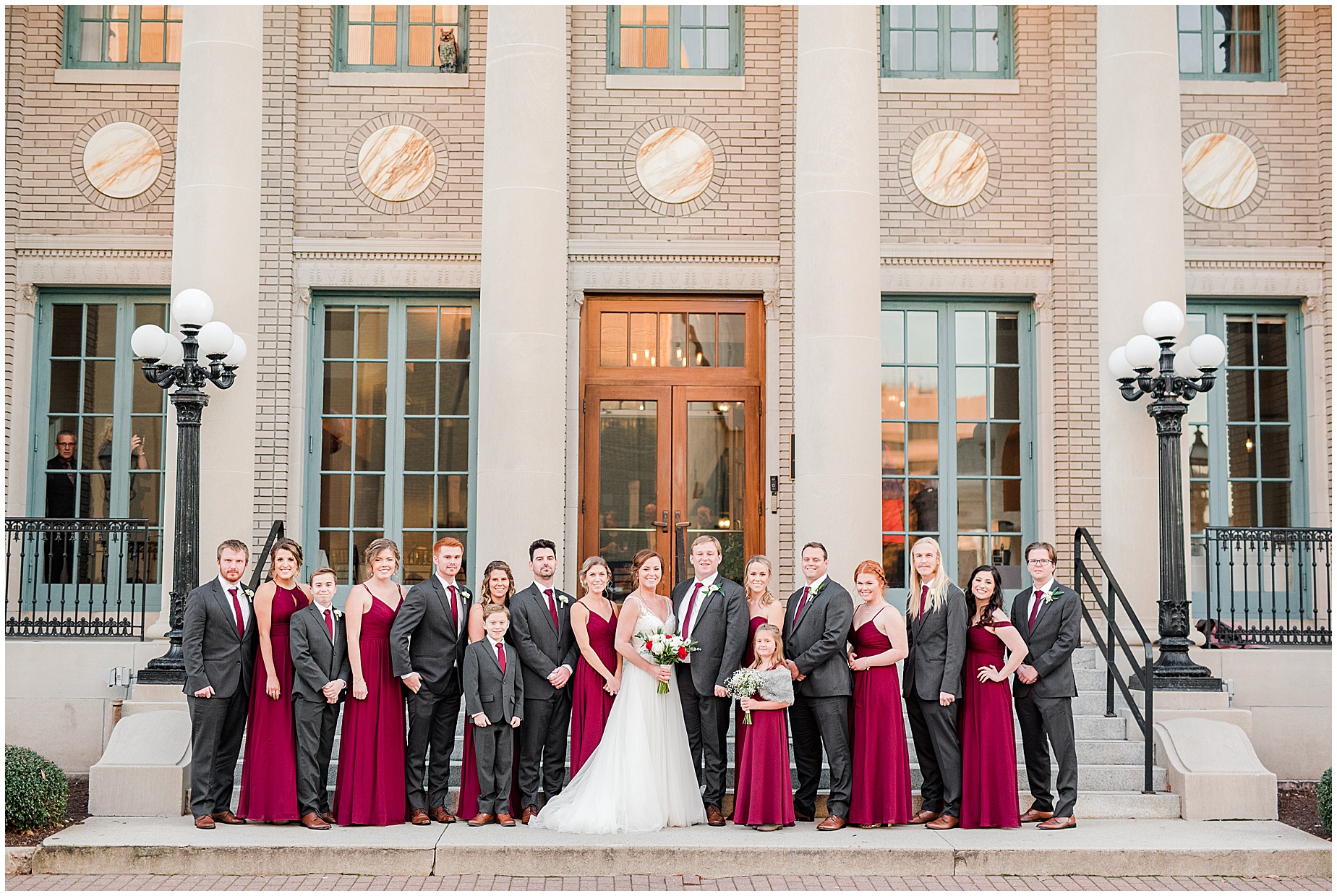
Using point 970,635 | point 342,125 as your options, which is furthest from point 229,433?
point 970,635

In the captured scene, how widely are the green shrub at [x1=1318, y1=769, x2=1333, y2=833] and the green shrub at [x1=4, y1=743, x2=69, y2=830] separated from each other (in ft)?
28.0

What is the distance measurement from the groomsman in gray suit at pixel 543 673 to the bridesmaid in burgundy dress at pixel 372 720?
837 mm

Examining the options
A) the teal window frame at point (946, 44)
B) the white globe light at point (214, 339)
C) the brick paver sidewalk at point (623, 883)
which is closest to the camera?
the brick paver sidewalk at point (623, 883)

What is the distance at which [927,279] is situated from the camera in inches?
511

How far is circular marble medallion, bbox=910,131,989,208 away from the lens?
1307 centimetres

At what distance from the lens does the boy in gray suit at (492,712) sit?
8.17 meters

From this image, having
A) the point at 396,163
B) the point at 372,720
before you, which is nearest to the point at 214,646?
the point at 372,720

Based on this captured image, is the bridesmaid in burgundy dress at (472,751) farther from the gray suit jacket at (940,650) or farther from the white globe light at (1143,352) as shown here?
the white globe light at (1143,352)

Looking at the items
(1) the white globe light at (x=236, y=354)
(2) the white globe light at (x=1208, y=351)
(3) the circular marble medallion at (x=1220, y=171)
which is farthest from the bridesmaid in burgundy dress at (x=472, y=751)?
(3) the circular marble medallion at (x=1220, y=171)

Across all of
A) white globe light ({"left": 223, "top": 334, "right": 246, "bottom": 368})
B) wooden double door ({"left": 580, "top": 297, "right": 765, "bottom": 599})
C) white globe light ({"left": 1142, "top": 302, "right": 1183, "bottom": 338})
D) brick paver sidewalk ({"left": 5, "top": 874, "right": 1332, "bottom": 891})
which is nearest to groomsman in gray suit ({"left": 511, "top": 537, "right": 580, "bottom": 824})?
brick paver sidewalk ({"left": 5, "top": 874, "right": 1332, "bottom": 891})

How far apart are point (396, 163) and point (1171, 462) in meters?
8.13

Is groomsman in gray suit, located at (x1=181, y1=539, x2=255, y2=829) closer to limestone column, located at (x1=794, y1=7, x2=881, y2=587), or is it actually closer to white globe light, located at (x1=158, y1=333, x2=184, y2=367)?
white globe light, located at (x1=158, y1=333, x2=184, y2=367)

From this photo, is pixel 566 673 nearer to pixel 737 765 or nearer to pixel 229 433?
pixel 737 765

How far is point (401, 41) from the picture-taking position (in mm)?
13258
